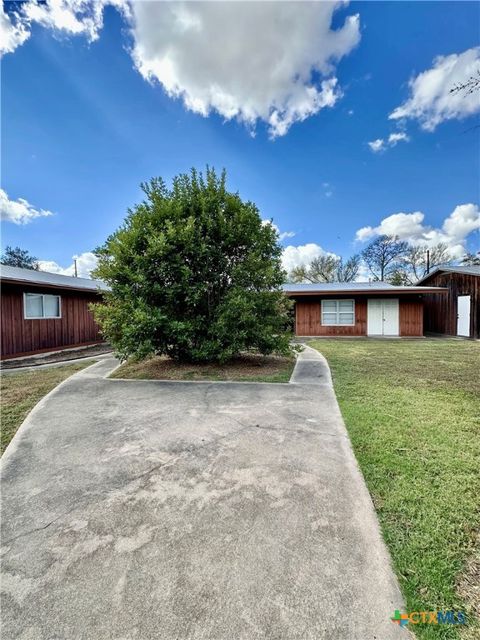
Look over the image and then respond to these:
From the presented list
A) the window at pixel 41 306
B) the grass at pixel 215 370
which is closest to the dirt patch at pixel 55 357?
the window at pixel 41 306

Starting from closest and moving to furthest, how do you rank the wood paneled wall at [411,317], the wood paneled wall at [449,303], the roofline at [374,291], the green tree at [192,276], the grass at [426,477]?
the grass at [426,477] < the green tree at [192,276] < the wood paneled wall at [449,303] < the roofline at [374,291] < the wood paneled wall at [411,317]

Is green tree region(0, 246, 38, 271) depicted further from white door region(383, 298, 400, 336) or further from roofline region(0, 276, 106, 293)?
white door region(383, 298, 400, 336)

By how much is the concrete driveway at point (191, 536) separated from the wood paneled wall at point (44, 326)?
7.13m

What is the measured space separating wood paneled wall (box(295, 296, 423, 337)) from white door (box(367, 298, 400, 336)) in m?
0.25

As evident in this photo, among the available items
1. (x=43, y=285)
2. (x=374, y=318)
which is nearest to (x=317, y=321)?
(x=374, y=318)

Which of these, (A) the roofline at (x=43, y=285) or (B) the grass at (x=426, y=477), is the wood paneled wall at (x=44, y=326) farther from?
(B) the grass at (x=426, y=477)

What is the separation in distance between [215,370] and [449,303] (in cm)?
1530

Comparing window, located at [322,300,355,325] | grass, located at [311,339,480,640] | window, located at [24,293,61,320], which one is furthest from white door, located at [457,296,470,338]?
window, located at [24,293,61,320]

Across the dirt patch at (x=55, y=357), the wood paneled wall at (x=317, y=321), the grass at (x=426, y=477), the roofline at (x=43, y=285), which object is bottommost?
the grass at (x=426, y=477)

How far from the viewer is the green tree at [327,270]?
107 ft

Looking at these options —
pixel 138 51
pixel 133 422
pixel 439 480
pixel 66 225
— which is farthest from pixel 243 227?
pixel 66 225

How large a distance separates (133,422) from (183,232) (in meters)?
3.96

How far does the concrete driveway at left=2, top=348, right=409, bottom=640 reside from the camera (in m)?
1.30

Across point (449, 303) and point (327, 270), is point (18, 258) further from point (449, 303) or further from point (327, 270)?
point (449, 303)
